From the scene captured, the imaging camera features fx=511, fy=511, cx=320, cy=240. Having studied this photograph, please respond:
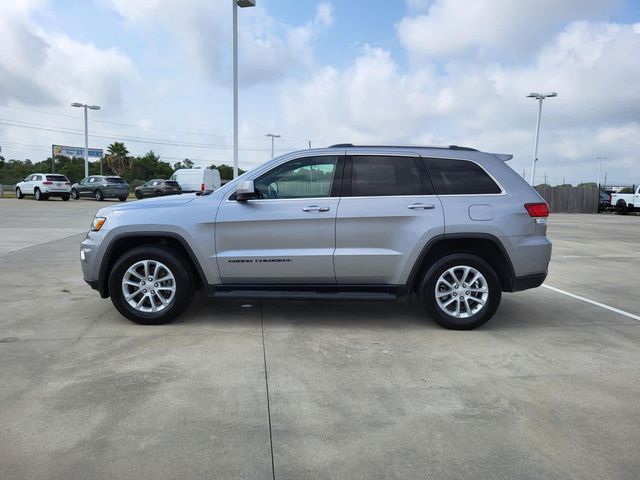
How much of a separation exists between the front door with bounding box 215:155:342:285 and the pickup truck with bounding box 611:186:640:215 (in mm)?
35693

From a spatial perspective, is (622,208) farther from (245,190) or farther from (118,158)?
(118,158)

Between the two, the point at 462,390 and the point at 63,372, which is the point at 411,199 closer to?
the point at 462,390

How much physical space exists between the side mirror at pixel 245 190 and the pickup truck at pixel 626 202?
3620 cm

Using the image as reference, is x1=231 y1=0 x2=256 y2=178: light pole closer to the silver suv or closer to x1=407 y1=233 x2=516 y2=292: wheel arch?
the silver suv

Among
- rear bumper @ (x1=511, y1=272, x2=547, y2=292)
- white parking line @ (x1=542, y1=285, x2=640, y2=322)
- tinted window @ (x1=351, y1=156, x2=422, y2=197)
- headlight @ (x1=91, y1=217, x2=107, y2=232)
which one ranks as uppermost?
tinted window @ (x1=351, y1=156, x2=422, y2=197)

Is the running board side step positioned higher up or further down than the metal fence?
further down

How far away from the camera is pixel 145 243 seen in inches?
209

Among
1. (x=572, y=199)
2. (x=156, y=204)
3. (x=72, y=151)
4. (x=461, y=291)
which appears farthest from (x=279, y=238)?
(x=72, y=151)

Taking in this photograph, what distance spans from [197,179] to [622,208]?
2869 cm

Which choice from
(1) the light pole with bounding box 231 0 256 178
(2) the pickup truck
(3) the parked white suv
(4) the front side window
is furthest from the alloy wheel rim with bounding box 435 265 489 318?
(2) the pickup truck

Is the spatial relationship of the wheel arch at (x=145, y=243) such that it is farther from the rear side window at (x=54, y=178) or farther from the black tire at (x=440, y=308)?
the rear side window at (x=54, y=178)

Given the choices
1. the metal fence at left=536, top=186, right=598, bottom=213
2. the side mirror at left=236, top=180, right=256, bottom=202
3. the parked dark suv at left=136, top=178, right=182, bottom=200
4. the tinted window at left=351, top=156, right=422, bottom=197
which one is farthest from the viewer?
the metal fence at left=536, top=186, right=598, bottom=213

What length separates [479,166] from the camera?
5211mm

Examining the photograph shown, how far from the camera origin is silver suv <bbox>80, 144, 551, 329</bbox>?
5035 millimetres
